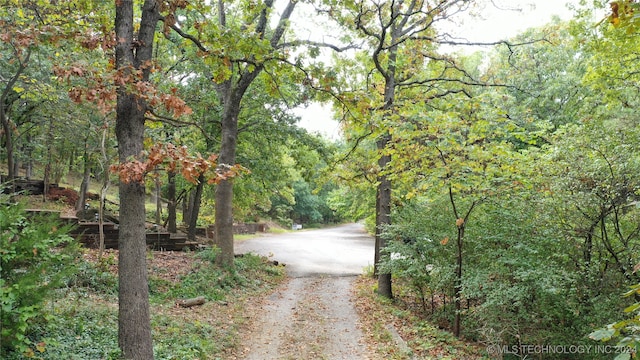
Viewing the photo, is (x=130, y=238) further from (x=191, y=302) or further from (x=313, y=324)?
(x=313, y=324)

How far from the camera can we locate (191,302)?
843 cm

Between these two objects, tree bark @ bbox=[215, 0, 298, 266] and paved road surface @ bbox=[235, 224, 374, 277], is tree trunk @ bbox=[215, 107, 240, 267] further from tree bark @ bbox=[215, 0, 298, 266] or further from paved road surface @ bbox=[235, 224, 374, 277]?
paved road surface @ bbox=[235, 224, 374, 277]

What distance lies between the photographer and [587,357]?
19.0 ft

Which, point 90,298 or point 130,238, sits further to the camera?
point 90,298

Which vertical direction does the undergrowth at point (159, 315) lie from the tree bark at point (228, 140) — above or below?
below

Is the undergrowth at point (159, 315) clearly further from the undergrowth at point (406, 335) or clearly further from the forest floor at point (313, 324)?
the undergrowth at point (406, 335)

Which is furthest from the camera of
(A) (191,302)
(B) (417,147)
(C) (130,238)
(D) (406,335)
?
(A) (191,302)

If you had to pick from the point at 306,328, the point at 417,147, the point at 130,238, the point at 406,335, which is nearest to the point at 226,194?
the point at 306,328

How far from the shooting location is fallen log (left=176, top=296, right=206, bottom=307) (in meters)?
8.29

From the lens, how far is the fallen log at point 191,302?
326 inches

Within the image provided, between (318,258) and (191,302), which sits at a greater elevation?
(191,302)

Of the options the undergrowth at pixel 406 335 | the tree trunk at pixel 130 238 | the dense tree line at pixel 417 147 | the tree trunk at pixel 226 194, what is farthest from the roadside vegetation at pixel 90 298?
the undergrowth at pixel 406 335

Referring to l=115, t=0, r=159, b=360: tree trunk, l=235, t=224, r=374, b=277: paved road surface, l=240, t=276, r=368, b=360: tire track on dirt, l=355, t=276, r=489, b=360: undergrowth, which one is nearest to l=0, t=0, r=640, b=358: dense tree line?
l=115, t=0, r=159, b=360: tree trunk

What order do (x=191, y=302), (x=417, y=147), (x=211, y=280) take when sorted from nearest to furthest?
(x=417, y=147) < (x=191, y=302) < (x=211, y=280)
